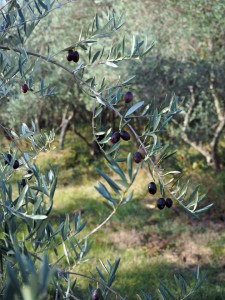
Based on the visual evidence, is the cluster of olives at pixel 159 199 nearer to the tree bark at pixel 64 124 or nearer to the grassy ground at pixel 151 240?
the grassy ground at pixel 151 240

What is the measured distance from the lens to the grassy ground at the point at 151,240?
5625 millimetres

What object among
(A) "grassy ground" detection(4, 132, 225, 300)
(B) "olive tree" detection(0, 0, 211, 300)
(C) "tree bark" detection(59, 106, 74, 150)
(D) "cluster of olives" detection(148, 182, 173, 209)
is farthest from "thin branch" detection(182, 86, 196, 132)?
(D) "cluster of olives" detection(148, 182, 173, 209)

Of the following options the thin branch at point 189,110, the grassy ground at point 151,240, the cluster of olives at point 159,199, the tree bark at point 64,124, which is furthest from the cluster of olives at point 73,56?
the tree bark at point 64,124

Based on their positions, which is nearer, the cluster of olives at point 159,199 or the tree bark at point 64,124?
the cluster of olives at point 159,199

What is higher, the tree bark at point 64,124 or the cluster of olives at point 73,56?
the cluster of olives at point 73,56

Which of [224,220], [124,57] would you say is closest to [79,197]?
[224,220]

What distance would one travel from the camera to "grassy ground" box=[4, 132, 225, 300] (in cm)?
562

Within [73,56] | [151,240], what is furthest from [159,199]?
[151,240]

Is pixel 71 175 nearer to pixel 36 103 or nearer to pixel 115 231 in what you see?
pixel 36 103

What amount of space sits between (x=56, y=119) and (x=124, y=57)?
10721 mm

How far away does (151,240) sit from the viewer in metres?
6.83

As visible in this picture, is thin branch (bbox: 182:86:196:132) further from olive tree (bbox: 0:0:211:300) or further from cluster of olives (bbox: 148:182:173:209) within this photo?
cluster of olives (bbox: 148:182:173:209)

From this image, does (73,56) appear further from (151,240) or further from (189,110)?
(189,110)

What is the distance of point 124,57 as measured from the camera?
1868mm
